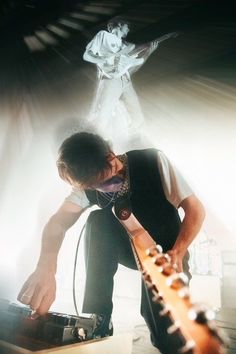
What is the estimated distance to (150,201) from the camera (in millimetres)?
1510

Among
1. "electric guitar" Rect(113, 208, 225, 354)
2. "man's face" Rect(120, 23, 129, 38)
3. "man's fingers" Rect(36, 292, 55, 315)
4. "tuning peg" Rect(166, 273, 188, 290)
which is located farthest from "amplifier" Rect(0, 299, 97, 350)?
"man's face" Rect(120, 23, 129, 38)

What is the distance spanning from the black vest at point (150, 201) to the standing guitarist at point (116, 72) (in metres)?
0.29

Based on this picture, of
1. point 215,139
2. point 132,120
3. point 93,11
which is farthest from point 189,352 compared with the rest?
point 93,11

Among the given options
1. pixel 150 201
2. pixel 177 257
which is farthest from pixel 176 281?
pixel 150 201

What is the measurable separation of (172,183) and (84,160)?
0.44 m

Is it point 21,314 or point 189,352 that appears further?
point 21,314

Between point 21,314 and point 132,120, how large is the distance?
→ 118 centimetres

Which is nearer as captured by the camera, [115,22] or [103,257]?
[103,257]

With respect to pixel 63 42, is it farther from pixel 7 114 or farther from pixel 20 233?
pixel 20 233

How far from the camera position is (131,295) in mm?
1519

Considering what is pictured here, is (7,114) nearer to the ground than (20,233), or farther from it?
farther from it

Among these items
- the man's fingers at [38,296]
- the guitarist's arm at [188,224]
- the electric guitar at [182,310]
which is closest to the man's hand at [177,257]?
the guitarist's arm at [188,224]

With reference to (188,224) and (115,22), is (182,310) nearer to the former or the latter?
(188,224)

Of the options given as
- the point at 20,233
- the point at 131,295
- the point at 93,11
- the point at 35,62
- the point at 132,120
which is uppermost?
the point at 93,11
